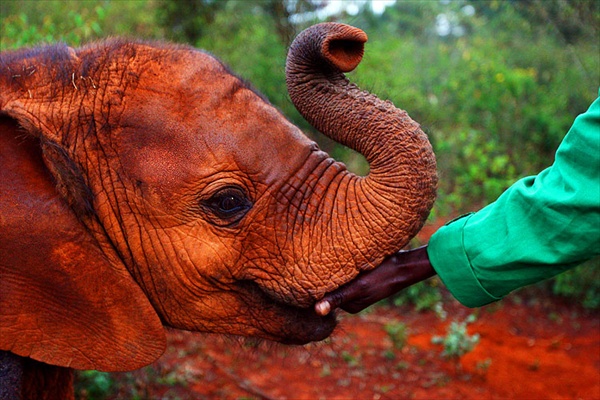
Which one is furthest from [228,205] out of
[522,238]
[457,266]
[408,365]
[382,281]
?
[408,365]

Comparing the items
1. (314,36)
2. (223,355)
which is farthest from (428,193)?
(223,355)

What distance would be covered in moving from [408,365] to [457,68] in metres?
8.31

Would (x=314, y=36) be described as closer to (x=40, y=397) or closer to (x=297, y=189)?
(x=297, y=189)

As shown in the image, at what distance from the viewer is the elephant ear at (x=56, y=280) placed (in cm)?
282

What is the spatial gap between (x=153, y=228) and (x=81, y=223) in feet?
1.00

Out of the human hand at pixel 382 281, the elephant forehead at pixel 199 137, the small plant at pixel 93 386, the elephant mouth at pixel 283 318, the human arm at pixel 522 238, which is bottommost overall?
the small plant at pixel 93 386

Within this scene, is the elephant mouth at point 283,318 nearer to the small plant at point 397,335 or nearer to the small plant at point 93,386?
the small plant at point 93,386

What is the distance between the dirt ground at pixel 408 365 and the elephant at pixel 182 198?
188cm

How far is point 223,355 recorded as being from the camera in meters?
6.26

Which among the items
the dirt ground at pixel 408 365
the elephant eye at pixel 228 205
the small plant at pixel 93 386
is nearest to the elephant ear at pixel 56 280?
the elephant eye at pixel 228 205

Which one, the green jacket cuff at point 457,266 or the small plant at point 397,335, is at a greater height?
the green jacket cuff at point 457,266

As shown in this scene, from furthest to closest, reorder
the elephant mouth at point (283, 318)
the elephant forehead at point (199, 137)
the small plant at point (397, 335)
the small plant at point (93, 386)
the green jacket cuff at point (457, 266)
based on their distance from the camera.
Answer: the small plant at point (397, 335), the small plant at point (93, 386), the elephant mouth at point (283, 318), the elephant forehead at point (199, 137), the green jacket cuff at point (457, 266)

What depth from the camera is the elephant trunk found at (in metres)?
2.87

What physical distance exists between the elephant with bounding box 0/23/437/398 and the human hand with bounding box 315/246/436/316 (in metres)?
0.05
